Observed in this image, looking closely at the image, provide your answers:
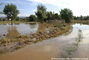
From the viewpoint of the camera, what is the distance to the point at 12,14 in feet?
130

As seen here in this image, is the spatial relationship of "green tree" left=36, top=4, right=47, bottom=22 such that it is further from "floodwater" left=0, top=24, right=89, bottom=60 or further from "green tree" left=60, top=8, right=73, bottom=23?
"floodwater" left=0, top=24, right=89, bottom=60

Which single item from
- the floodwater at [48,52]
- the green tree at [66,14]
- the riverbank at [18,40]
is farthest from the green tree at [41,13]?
the floodwater at [48,52]

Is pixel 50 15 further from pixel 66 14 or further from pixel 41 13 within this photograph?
pixel 66 14

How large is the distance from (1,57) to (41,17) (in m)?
35.6

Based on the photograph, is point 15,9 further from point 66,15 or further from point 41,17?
point 66,15

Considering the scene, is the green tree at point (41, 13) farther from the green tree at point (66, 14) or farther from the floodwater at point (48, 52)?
the floodwater at point (48, 52)

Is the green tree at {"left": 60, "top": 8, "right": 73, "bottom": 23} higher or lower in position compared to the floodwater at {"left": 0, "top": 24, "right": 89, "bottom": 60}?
higher

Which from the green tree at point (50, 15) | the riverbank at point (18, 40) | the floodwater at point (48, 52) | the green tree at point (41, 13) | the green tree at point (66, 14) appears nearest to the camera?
the floodwater at point (48, 52)

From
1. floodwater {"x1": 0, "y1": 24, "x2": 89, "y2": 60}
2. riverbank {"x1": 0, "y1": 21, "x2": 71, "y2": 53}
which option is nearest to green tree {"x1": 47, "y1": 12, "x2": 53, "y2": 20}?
riverbank {"x1": 0, "y1": 21, "x2": 71, "y2": 53}

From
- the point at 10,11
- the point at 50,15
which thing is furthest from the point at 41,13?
the point at 10,11

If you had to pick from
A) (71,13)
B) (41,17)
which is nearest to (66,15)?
(71,13)

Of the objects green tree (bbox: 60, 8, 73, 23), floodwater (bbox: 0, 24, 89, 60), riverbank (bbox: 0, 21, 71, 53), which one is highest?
green tree (bbox: 60, 8, 73, 23)

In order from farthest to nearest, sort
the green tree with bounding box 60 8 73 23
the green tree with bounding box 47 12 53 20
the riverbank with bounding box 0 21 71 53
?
the green tree with bounding box 47 12 53 20
the green tree with bounding box 60 8 73 23
the riverbank with bounding box 0 21 71 53

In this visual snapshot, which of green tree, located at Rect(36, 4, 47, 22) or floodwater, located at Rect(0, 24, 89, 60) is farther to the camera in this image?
green tree, located at Rect(36, 4, 47, 22)
